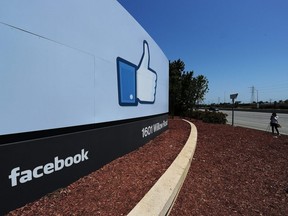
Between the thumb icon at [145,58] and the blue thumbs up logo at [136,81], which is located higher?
the thumb icon at [145,58]

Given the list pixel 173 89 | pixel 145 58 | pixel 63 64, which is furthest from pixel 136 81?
pixel 173 89

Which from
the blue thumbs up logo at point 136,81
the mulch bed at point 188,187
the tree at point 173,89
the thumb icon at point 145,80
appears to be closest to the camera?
the mulch bed at point 188,187

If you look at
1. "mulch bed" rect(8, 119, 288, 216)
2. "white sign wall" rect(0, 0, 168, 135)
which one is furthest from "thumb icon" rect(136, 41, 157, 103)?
"mulch bed" rect(8, 119, 288, 216)

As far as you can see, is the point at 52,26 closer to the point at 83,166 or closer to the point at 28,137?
the point at 28,137

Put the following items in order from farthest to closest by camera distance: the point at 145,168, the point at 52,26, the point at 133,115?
the point at 133,115 < the point at 145,168 < the point at 52,26

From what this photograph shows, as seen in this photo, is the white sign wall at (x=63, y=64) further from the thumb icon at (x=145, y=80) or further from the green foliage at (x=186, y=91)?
the green foliage at (x=186, y=91)

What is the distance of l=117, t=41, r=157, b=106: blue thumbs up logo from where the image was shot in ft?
20.9

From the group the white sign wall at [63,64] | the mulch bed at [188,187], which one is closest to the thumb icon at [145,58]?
the white sign wall at [63,64]

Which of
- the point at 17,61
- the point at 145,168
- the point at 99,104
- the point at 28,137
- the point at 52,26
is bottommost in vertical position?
the point at 145,168

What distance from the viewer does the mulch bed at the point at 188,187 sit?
3627 millimetres

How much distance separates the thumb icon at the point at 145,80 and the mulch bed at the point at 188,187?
5.30ft

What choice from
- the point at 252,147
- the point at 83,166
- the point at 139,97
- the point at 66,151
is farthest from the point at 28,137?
the point at 252,147

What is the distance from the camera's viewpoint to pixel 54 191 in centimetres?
388

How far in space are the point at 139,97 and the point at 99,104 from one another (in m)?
2.80
